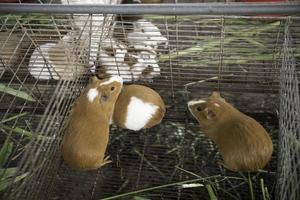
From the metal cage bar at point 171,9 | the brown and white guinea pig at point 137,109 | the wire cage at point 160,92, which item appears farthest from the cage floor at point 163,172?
the metal cage bar at point 171,9

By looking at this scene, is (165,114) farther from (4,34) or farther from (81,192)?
(4,34)

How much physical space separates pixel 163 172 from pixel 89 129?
46 centimetres

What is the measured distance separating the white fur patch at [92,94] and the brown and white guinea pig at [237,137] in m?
0.52

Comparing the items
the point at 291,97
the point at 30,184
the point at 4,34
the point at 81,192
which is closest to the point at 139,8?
the point at 291,97

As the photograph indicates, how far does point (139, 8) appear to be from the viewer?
4.60 feet

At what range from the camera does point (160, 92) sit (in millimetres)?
2098

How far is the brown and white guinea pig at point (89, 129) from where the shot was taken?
5.09 feet

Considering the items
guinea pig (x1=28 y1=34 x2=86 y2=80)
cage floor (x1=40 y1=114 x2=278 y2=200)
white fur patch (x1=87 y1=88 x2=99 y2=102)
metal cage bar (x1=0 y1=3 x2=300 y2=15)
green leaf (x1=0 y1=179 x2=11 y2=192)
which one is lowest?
cage floor (x1=40 y1=114 x2=278 y2=200)

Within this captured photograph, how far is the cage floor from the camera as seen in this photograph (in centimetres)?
168

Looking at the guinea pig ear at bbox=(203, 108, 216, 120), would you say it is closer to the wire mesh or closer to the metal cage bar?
the wire mesh

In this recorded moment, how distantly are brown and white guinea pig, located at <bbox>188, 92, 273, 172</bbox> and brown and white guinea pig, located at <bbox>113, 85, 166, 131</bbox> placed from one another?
243 millimetres

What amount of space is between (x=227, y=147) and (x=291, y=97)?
345 mm

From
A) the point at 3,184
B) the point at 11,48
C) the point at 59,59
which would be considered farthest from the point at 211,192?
the point at 11,48

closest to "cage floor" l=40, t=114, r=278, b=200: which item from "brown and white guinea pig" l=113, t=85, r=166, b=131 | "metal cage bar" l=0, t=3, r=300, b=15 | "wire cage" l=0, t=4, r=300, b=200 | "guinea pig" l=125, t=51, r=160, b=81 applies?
"wire cage" l=0, t=4, r=300, b=200
